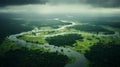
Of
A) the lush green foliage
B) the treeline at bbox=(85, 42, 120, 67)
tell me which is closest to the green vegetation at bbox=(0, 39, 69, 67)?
the lush green foliage

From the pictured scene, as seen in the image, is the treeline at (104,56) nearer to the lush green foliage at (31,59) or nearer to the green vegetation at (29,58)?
the green vegetation at (29,58)

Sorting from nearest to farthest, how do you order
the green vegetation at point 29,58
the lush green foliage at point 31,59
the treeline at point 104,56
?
the lush green foliage at point 31,59 < the green vegetation at point 29,58 < the treeline at point 104,56

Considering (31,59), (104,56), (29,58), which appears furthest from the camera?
(104,56)

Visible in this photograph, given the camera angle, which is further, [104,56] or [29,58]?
[104,56]

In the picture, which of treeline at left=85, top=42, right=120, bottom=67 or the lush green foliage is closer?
the lush green foliage

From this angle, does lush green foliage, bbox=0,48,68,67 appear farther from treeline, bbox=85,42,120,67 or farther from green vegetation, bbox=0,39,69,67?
treeline, bbox=85,42,120,67

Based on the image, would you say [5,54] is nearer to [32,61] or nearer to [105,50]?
[32,61]

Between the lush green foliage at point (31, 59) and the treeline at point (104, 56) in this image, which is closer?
the lush green foliage at point (31, 59)

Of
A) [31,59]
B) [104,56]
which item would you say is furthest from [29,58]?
[104,56]

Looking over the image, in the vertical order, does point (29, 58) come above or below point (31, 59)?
below

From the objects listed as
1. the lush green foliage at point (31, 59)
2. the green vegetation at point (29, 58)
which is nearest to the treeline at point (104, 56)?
the green vegetation at point (29, 58)

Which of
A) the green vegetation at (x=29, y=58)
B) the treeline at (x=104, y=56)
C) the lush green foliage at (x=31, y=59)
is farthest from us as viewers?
the treeline at (x=104, y=56)

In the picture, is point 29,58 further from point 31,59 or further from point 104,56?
point 104,56
